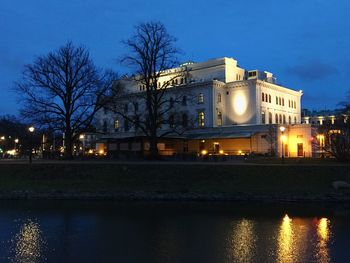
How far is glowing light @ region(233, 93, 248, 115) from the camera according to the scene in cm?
8181

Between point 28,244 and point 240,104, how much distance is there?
68.8m

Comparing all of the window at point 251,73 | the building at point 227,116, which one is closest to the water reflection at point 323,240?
the building at point 227,116

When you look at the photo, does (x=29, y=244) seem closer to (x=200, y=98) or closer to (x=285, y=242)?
(x=285, y=242)

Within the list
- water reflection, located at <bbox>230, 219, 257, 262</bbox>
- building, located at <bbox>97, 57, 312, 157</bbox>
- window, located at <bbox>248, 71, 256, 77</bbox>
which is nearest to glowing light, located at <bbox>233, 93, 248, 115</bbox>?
building, located at <bbox>97, 57, 312, 157</bbox>

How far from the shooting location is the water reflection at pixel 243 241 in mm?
14589

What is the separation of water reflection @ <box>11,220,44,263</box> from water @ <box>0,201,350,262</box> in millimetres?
33

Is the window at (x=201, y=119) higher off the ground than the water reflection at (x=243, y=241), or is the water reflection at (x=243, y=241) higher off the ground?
the window at (x=201, y=119)

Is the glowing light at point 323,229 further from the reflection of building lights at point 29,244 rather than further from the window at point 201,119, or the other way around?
the window at point 201,119

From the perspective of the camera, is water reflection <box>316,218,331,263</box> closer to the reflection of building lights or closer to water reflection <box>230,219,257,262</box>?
water reflection <box>230,219,257,262</box>

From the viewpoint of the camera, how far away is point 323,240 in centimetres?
1731

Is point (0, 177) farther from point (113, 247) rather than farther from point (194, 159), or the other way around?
point (113, 247)

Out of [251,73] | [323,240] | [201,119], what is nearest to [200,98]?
[201,119]

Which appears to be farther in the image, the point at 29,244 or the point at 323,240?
the point at 323,240

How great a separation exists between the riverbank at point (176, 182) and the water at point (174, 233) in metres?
3.90
